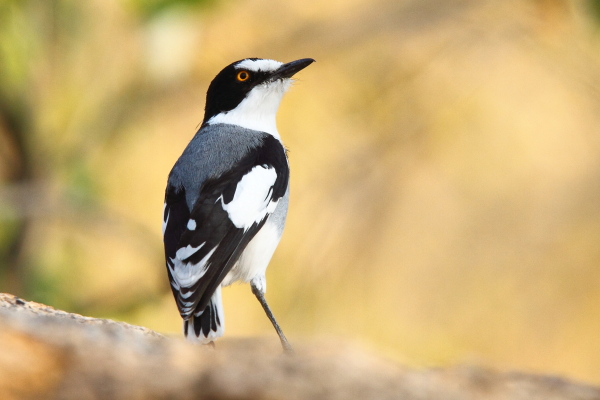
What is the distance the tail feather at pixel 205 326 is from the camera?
445cm

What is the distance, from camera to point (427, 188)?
37.2 ft

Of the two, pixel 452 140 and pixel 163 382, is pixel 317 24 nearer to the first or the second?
pixel 452 140

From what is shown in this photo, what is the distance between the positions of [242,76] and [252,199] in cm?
129

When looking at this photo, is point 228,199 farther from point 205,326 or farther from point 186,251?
point 205,326

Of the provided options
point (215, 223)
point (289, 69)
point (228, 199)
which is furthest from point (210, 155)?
point (289, 69)

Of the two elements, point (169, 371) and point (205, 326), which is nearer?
A: point (169, 371)

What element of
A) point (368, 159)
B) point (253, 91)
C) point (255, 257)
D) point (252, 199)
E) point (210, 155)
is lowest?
point (255, 257)

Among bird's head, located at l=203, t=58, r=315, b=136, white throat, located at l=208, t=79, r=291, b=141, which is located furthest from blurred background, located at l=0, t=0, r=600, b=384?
white throat, located at l=208, t=79, r=291, b=141

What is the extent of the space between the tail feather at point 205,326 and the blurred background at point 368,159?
399 cm

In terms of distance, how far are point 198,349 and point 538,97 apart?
933 centimetres

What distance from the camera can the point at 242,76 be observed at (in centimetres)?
581

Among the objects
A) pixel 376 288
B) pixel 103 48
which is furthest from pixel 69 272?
pixel 376 288

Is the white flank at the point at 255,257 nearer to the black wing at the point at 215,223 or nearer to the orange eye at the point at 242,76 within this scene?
the black wing at the point at 215,223

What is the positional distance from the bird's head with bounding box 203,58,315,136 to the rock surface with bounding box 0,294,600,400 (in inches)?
117
